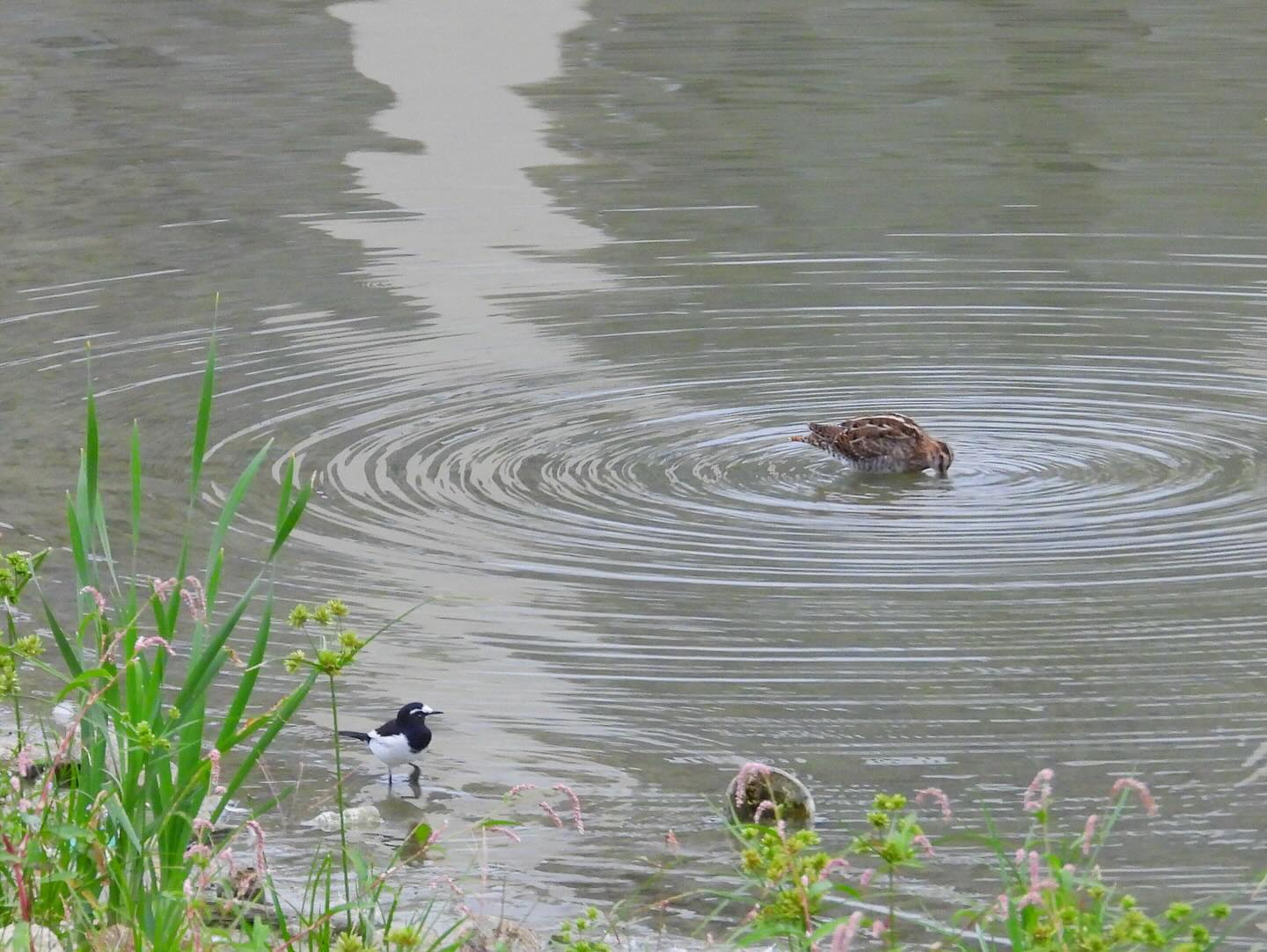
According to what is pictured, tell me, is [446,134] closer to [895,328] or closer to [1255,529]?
[895,328]

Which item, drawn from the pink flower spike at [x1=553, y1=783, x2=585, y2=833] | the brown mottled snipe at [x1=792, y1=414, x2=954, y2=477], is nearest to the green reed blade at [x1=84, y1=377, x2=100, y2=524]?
the pink flower spike at [x1=553, y1=783, x2=585, y2=833]

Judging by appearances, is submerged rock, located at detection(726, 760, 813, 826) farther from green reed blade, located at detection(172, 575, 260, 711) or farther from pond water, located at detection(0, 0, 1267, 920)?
green reed blade, located at detection(172, 575, 260, 711)

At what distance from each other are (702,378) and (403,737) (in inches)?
207

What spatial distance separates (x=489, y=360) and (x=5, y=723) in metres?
5.16

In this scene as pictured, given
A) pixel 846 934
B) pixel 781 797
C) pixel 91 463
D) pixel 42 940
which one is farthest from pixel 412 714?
pixel 846 934

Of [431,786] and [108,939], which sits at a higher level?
[108,939]

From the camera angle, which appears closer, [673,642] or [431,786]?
[431,786]

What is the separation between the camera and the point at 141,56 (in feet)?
71.2

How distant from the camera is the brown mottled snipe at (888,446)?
9.41m

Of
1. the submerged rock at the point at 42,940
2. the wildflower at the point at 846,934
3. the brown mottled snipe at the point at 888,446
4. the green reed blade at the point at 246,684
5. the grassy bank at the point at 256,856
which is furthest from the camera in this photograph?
the brown mottled snipe at the point at 888,446

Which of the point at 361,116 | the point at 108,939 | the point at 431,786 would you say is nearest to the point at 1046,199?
the point at 361,116

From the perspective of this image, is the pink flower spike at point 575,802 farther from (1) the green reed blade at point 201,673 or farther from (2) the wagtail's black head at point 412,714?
(1) the green reed blade at point 201,673

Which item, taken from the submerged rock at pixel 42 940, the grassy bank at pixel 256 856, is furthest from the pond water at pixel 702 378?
the submerged rock at pixel 42 940

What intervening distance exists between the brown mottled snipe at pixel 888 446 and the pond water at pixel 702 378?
0.11m
